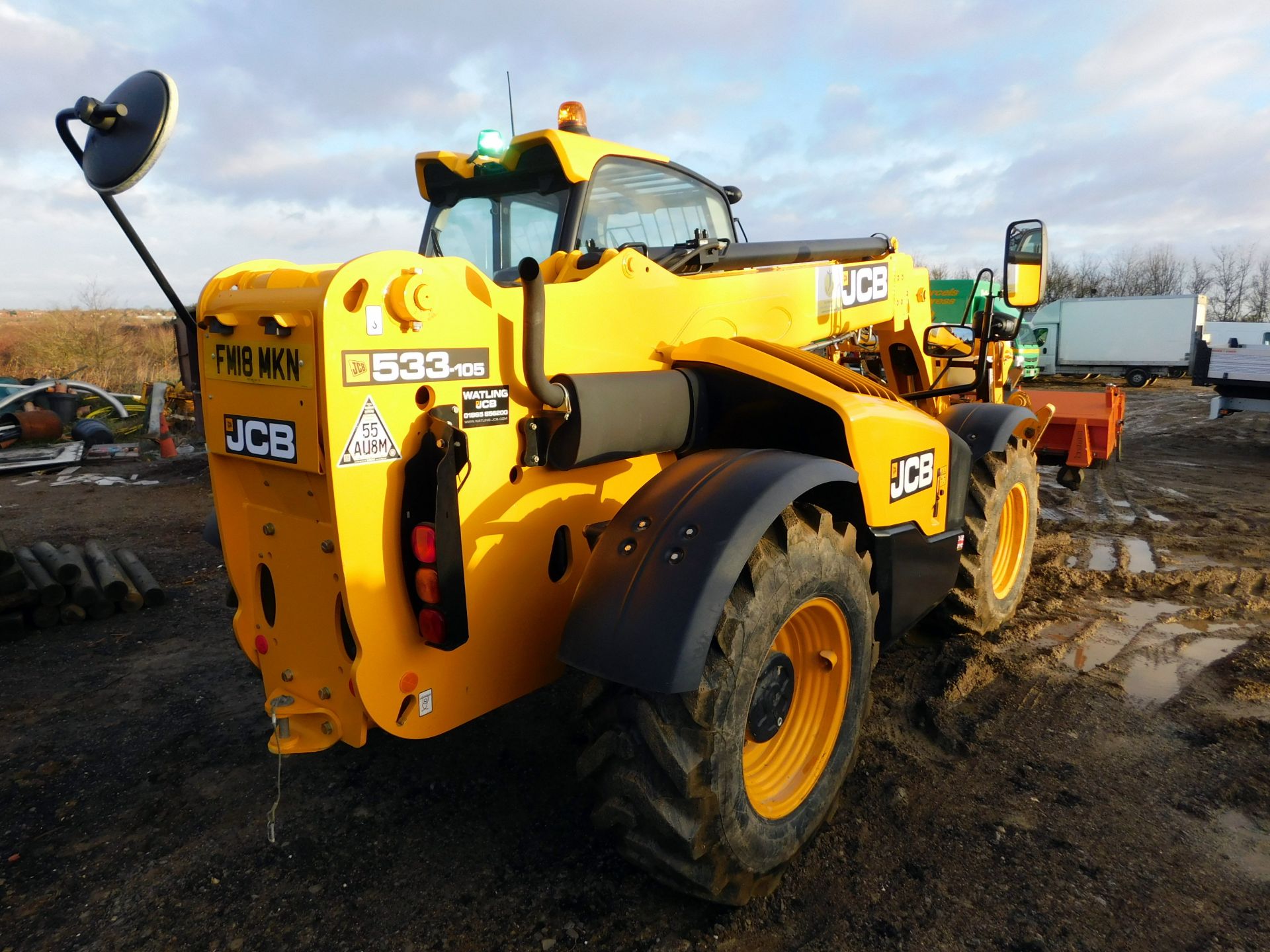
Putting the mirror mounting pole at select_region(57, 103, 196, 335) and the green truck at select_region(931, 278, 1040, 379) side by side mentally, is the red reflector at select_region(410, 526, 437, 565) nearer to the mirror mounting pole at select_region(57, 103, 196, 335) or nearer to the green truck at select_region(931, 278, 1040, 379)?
the mirror mounting pole at select_region(57, 103, 196, 335)

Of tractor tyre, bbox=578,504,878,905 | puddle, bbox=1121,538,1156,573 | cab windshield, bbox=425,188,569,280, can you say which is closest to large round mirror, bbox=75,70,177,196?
cab windshield, bbox=425,188,569,280

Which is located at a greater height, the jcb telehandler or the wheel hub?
the jcb telehandler

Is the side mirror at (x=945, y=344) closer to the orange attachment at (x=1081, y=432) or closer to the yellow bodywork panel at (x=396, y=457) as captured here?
the yellow bodywork panel at (x=396, y=457)

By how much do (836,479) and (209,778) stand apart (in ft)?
8.93

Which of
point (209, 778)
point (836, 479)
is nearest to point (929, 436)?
point (836, 479)

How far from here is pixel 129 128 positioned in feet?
6.49

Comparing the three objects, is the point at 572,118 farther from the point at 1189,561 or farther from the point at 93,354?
the point at 93,354

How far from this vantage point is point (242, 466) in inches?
98.5

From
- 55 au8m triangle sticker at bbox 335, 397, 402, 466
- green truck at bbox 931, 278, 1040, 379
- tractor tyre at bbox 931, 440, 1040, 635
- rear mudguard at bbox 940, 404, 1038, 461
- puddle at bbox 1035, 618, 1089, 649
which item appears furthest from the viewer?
green truck at bbox 931, 278, 1040, 379

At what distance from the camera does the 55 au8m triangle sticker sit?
2.05 metres

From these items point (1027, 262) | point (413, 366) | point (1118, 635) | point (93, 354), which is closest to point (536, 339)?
point (413, 366)

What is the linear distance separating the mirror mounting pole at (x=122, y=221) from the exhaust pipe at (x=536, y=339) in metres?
0.96

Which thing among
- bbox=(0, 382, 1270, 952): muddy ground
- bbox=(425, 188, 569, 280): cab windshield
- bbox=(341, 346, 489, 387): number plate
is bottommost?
bbox=(0, 382, 1270, 952): muddy ground

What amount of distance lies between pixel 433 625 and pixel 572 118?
247cm
